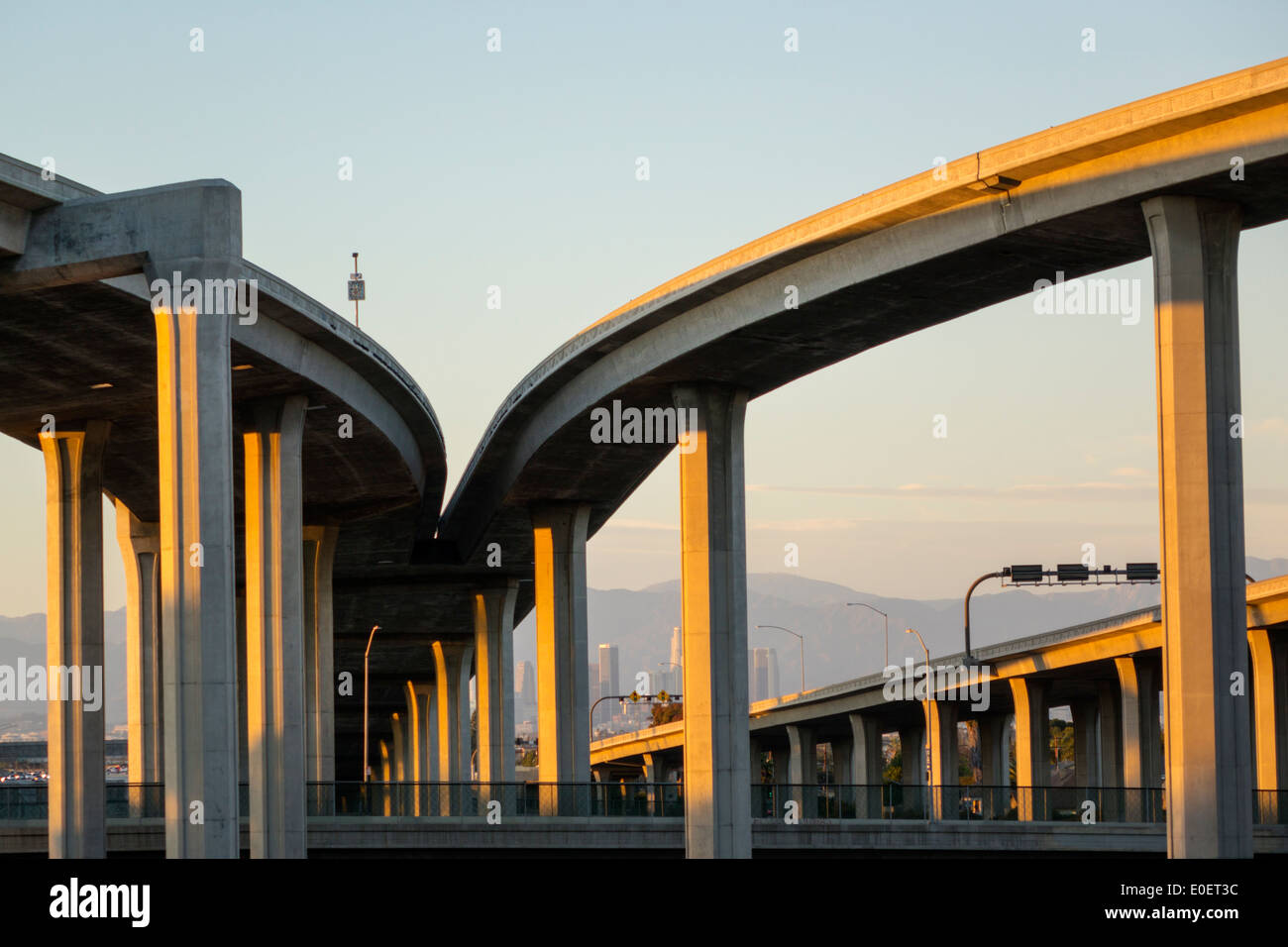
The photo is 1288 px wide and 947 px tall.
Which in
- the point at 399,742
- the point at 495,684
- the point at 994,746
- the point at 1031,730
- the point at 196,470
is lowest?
the point at 399,742

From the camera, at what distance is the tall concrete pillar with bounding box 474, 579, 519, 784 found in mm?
73062

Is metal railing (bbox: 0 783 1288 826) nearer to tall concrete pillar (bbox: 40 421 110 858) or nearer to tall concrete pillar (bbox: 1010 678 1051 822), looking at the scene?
tall concrete pillar (bbox: 40 421 110 858)

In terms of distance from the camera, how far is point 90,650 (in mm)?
42375

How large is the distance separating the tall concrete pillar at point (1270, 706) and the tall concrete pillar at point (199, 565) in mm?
41283

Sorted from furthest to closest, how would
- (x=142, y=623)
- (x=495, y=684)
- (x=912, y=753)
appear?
(x=912, y=753)
(x=495, y=684)
(x=142, y=623)

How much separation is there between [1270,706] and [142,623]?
38.2m

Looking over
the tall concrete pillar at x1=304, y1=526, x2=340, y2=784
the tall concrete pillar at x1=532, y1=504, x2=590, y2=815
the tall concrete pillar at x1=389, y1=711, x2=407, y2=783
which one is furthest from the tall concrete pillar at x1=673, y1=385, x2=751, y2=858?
the tall concrete pillar at x1=389, y1=711, x2=407, y2=783

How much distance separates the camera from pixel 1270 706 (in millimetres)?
60562

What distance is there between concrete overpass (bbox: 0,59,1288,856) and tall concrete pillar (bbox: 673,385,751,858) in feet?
0.21

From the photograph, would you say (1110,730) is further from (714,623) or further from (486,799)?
(714,623)

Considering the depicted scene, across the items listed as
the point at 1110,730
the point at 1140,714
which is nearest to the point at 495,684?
the point at 1140,714

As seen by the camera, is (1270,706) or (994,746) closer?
(1270,706)

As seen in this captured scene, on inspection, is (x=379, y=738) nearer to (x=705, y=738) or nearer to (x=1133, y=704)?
(x=1133, y=704)

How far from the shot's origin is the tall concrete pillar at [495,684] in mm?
73062
